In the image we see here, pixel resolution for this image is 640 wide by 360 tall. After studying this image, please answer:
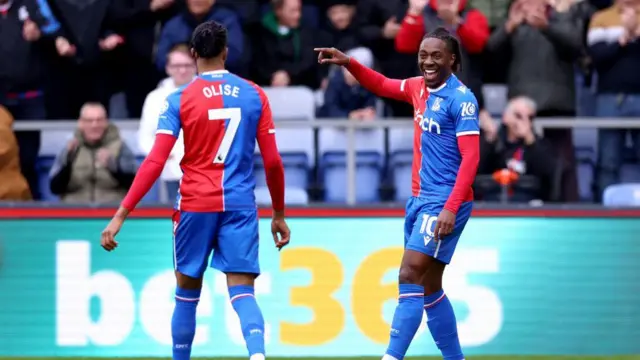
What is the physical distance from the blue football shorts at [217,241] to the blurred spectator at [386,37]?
435 cm

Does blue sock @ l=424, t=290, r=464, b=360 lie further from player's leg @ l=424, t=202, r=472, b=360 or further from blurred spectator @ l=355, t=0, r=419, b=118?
blurred spectator @ l=355, t=0, r=419, b=118

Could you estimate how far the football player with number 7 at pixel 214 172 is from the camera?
775 centimetres

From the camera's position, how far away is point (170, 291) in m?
10.8

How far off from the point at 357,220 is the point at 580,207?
6.09 ft

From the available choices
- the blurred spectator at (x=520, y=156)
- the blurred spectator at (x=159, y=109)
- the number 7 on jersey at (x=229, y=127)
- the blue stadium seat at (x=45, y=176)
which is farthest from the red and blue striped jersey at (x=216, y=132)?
the blue stadium seat at (x=45, y=176)

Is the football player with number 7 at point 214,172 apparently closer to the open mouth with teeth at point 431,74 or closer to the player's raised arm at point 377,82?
the player's raised arm at point 377,82

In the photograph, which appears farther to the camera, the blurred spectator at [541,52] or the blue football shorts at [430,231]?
the blurred spectator at [541,52]

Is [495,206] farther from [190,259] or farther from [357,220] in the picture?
[190,259]

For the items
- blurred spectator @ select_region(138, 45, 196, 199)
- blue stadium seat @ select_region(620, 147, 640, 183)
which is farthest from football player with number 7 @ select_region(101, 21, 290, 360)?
blue stadium seat @ select_region(620, 147, 640, 183)

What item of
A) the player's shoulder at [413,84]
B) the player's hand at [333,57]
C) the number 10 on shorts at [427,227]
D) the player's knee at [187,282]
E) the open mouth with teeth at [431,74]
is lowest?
the player's knee at [187,282]

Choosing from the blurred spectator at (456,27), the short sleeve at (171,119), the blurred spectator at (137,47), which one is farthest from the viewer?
the blurred spectator at (137,47)

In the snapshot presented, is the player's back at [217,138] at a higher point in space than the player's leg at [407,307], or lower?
higher

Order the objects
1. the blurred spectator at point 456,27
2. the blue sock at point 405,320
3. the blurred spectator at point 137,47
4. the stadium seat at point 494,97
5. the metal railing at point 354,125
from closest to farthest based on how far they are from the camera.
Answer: the blue sock at point 405,320
the metal railing at point 354,125
the blurred spectator at point 456,27
the stadium seat at point 494,97
the blurred spectator at point 137,47

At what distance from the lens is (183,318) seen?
798 centimetres
